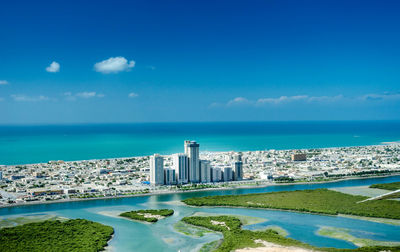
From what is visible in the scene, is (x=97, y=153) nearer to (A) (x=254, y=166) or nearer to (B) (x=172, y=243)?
(A) (x=254, y=166)

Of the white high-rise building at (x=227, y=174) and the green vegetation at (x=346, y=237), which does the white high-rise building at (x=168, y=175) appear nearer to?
the white high-rise building at (x=227, y=174)

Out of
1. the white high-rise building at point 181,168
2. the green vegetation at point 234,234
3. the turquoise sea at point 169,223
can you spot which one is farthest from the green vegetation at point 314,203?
the white high-rise building at point 181,168

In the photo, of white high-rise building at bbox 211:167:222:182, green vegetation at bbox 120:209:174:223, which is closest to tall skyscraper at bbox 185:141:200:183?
white high-rise building at bbox 211:167:222:182

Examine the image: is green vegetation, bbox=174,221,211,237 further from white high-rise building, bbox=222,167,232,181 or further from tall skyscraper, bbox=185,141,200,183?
white high-rise building, bbox=222,167,232,181

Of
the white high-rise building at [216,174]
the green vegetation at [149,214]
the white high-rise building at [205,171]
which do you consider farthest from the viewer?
the white high-rise building at [216,174]

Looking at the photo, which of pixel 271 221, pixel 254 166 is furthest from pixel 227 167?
pixel 271 221

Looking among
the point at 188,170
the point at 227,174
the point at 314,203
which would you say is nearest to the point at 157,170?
the point at 188,170

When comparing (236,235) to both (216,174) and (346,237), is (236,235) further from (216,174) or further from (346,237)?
(216,174)
